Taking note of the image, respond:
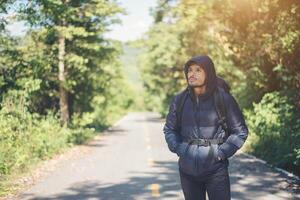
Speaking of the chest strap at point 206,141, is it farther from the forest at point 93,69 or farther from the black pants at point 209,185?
the forest at point 93,69

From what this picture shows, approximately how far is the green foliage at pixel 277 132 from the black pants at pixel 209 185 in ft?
29.3

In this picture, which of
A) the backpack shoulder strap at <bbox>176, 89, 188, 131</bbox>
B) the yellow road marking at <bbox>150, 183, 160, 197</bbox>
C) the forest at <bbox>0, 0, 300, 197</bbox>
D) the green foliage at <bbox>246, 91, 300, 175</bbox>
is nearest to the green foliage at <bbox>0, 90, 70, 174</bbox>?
the forest at <bbox>0, 0, 300, 197</bbox>

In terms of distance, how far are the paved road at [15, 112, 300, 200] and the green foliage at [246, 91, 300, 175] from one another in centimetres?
53

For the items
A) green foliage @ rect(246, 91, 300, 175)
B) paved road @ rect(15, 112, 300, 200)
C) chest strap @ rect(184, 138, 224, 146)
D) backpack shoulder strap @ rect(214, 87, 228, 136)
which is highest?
backpack shoulder strap @ rect(214, 87, 228, 136)

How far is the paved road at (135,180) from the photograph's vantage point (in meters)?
10.9

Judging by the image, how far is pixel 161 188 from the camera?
11641mm

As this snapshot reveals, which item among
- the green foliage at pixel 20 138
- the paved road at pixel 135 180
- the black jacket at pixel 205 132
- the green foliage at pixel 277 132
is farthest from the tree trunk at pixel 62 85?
the black jacket at pixel 205 132

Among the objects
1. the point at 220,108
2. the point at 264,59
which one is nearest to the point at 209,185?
the point at 220,108

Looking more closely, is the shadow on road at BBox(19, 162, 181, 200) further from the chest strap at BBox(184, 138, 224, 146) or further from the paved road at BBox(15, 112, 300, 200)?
the chest strap at BBox(184, 138, 224, 146)

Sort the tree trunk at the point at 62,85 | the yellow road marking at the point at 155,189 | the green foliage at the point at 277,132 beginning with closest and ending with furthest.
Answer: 1. the yellow road marking at the point at 155,189
2. the green foliage at the point at 277,132
3. the tree trunk at the point at 62,85

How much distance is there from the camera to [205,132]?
4.85 meters

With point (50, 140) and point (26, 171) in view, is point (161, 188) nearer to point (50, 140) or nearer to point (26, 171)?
point (26, 171)

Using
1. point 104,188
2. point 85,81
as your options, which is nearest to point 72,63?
point 85,81

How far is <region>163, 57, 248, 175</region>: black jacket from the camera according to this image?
4797 millimetres
